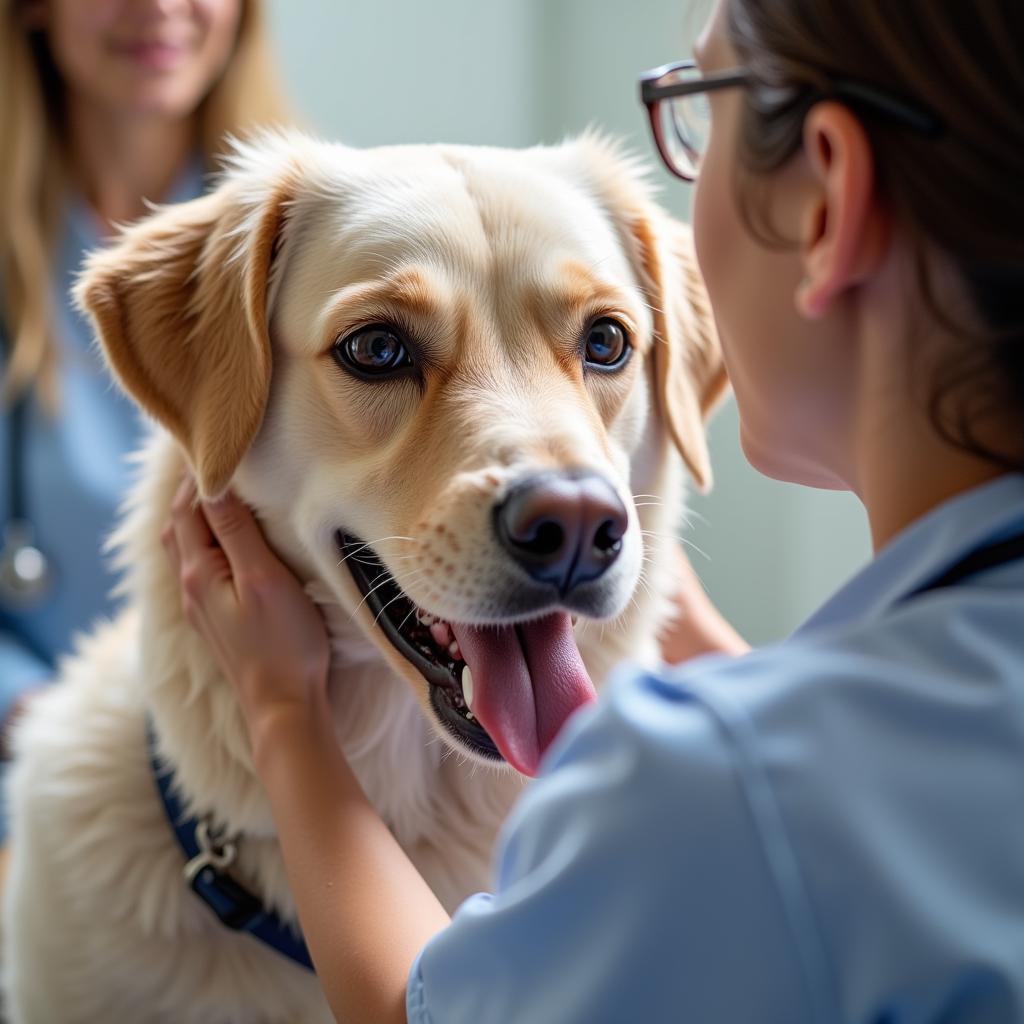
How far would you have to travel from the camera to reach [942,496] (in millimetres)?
750

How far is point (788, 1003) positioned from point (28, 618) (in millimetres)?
1893

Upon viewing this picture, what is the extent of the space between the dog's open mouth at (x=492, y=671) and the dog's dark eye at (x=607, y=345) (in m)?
0.29

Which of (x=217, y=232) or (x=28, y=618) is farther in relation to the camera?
(x=28, y=618)

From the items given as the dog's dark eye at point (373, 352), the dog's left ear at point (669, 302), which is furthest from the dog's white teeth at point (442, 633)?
the dog's left ear at point (669, 302)

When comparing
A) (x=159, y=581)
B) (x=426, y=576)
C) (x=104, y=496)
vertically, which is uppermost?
(x=426, y=576)

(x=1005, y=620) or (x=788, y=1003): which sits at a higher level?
(x=1005, y=620)

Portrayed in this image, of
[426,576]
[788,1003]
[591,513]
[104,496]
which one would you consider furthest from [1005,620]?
[104,496]

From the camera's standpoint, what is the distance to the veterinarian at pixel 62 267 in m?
2.11

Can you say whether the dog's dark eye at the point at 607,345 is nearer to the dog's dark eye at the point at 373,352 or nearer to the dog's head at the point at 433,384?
the dog's head at the point at 433,384

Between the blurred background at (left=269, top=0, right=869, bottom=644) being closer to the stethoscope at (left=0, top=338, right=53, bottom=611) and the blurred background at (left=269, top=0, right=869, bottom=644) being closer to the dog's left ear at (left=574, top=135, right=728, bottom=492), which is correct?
the stethoscope at (left=0, top=338, right=53, bottom=611)

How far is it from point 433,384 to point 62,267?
1352 millimetres

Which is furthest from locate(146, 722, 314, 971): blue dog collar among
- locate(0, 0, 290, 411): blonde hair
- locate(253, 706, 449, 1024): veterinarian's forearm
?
locate(0, 0, 290, 411): blonde hair

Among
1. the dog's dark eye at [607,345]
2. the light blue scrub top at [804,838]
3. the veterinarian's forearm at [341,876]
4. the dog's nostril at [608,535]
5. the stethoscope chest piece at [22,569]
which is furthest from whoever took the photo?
the stethoscope chest piece at [22,569]

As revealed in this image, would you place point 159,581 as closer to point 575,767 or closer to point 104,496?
point 575,767
